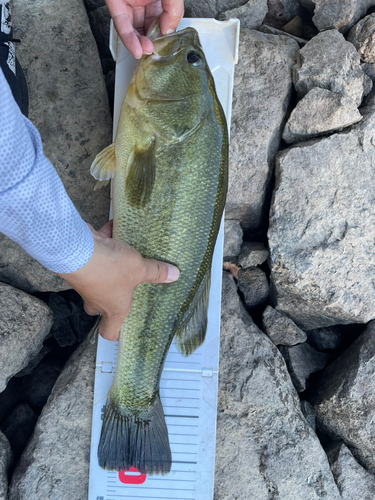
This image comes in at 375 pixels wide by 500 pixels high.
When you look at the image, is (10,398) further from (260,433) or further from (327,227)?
(327,227)

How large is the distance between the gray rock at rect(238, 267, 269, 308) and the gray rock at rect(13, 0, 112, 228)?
1102 millimetres

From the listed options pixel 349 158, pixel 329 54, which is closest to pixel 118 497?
pixel 349 158

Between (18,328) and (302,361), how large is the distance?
2012 mm

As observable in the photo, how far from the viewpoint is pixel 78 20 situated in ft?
9.53

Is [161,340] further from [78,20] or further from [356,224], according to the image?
[78,20]

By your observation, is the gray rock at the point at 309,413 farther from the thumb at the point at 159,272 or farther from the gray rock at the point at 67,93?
the gray rock at the point at 67,93

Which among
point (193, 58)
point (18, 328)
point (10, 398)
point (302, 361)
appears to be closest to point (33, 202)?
point (18, 328)

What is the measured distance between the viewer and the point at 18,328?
8.39 ft

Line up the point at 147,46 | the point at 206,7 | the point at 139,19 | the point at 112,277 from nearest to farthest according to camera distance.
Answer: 1. the point at 112,277
2. the point at 147,46
3. the point at 139,19
4. the point at 206,7

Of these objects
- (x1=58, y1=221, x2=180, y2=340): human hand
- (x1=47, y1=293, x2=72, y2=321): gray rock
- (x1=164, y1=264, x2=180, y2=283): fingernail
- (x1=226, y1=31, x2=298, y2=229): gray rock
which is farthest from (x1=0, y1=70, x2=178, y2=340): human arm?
(x1=226, y1=31, x2=298, y2=229): gray rock

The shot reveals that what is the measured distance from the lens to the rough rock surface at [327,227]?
2.65m

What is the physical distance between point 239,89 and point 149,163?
43.5 inches

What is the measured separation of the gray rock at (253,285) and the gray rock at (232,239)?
171 mm

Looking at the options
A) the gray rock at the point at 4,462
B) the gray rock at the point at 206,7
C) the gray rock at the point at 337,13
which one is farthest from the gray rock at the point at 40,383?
the gray rock at the point at 337,13
